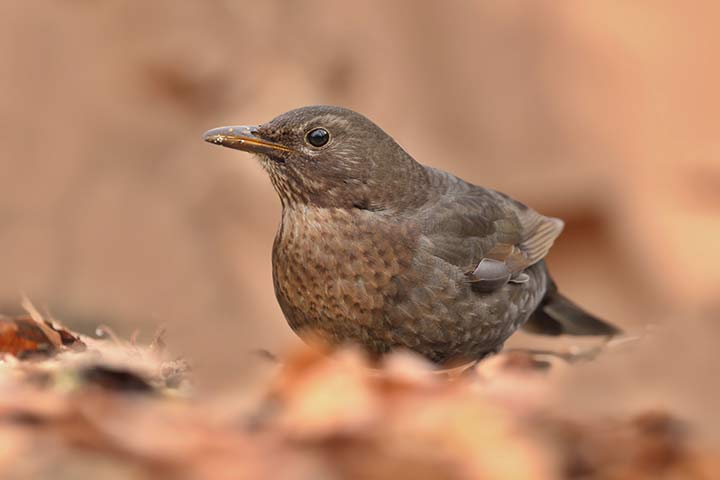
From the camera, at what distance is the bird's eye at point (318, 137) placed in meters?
4.43

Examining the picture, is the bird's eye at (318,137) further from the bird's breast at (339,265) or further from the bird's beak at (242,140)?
the bird's breast at (339,265)

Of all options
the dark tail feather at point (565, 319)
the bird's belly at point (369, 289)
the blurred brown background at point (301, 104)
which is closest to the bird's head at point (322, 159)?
the bird's belly at point (369, 289)

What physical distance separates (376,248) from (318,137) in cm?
57

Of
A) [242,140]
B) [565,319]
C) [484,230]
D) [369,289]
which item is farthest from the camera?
[565,319]

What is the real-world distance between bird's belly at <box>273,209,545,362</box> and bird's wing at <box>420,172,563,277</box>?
4.8 inches

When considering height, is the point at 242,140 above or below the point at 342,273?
above

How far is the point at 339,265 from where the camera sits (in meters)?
4.10

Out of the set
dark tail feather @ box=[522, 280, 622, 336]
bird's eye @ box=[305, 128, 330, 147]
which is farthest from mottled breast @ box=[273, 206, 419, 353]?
dark tail feather @ box=[522, 280, 622, 336]

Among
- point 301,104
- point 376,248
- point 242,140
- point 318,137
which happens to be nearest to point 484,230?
point 376,248

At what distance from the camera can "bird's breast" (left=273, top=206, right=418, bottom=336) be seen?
407cm

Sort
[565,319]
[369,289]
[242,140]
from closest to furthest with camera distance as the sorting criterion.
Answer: [369,289]
[242,140]
[565,319]

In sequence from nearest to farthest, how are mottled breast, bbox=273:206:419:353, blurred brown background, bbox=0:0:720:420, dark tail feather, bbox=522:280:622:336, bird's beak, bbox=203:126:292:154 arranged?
mottled breast, bbox=273:206:419:353
bird's beak, bbox=203:126:292:154
dark tail feather, bbox=522:280:622:336
blurred brown background, bbox=0:0:720:420

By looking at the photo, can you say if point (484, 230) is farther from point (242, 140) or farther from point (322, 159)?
point (242, 140)

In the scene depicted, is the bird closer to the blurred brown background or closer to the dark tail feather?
the dark tail feather
